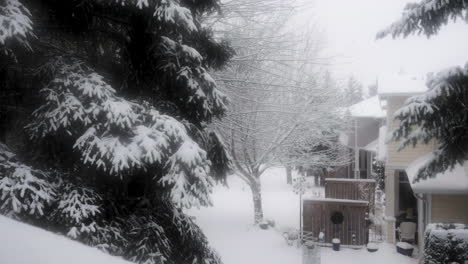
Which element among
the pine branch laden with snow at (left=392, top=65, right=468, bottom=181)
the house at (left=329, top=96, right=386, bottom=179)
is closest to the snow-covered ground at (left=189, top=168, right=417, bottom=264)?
the house at (left=329, top=96, right=386, bottom=179)

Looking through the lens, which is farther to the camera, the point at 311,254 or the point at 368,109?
the point at 368,109

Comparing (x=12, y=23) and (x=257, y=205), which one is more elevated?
(x=12, y=23)

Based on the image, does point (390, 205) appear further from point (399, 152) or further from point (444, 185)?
point (444, 185)

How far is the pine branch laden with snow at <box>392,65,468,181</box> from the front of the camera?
5.66 m

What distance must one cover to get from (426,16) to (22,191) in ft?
18.5

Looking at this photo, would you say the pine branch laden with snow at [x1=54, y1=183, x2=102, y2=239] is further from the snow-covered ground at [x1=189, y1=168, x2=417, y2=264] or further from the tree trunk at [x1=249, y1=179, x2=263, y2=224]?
the tree trunk at [x1=249, y1=179, x2=263, y2=224]

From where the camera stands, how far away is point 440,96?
5680 millimetres

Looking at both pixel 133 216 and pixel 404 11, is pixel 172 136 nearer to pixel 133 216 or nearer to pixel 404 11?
pixel 133 216

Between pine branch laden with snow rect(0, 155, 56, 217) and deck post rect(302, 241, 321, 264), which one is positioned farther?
deck post rect(302, 241, 321, 264)

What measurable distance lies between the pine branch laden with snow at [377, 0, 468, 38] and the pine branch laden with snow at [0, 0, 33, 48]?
4.77m

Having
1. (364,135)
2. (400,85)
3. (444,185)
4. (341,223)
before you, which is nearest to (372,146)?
(364,135)

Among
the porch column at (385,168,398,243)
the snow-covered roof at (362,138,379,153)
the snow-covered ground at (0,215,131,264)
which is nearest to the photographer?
the snow-covered ground at (0,215,131,264)

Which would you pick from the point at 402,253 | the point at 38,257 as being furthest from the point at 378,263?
the point at 38,257

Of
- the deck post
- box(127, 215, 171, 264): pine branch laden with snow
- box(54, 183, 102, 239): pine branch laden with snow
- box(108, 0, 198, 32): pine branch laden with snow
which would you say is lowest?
the deck post
